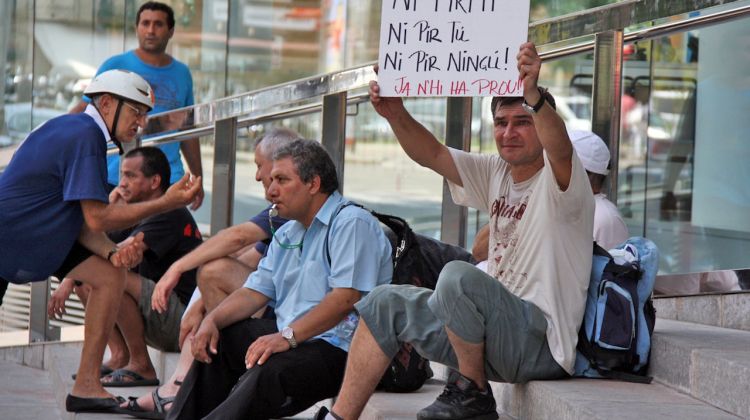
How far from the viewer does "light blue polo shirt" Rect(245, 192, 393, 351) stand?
4078mm

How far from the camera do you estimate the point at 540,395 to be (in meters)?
3.57

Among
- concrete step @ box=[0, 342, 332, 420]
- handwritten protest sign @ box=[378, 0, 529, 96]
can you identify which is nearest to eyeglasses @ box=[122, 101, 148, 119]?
concrete step @ box=[0, 342, 332, 420]

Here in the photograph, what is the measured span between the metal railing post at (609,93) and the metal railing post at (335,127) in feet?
4.34

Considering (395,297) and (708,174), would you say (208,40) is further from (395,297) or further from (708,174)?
(395,297)

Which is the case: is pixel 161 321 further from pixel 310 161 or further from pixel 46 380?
pixel 310 161

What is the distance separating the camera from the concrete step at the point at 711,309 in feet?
14.3

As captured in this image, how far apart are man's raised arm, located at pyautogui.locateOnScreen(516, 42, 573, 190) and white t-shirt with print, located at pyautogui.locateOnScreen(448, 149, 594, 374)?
0.07m

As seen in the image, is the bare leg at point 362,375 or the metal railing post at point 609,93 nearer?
the bare leg at point 362,375

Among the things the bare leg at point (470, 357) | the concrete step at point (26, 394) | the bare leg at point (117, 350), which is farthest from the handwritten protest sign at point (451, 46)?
the concrete step at point (26, 394)

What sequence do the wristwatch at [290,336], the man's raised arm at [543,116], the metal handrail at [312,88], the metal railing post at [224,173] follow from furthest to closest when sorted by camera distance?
the metal railing post at [224,173] → the metal handrail at [312,88] → the wristwatch at [290,336] → the man's raised arm at [543,116]

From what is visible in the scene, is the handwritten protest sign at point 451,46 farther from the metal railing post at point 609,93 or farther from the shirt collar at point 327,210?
the metal railing post at point 609,93

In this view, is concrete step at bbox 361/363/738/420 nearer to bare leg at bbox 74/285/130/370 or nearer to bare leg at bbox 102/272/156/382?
bare leg at bbox 102/272/156/382

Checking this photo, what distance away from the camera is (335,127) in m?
5.51

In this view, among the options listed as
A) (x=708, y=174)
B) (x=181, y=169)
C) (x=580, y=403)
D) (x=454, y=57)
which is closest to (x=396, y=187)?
(x=181, y=169)
